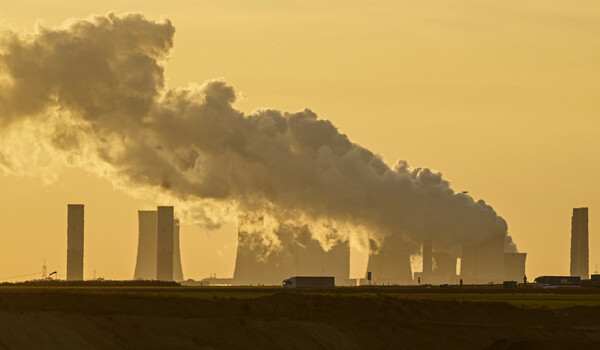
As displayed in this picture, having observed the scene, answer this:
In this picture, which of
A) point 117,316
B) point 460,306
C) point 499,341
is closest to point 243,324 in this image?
point 117,316

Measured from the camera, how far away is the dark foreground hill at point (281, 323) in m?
99.4

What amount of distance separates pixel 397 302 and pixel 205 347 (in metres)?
32.9

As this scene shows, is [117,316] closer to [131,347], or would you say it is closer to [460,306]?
[131,347]

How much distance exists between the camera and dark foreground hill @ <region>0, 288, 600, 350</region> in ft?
326

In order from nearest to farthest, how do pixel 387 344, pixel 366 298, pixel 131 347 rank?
pixel 131 347
pixel 387 344
pixel 366 298

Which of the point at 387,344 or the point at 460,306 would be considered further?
the point at 460,306

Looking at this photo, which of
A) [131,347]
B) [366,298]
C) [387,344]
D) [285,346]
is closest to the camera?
[131,347]

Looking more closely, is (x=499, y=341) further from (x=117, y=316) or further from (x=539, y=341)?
(x=117, y=316)

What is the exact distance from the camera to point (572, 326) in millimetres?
131625

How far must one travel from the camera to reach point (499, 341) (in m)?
113

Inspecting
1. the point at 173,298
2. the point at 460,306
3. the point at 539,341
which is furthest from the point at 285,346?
the point at 460,306

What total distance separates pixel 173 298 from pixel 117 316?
11326mm

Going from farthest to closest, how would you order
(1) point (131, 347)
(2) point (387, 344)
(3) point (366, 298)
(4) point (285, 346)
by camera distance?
(3) point (366, 298) → (2) point (387, 344) → (4) point (285, 346) → (1) point (131, 347)

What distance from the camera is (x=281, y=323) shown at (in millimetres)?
113500
